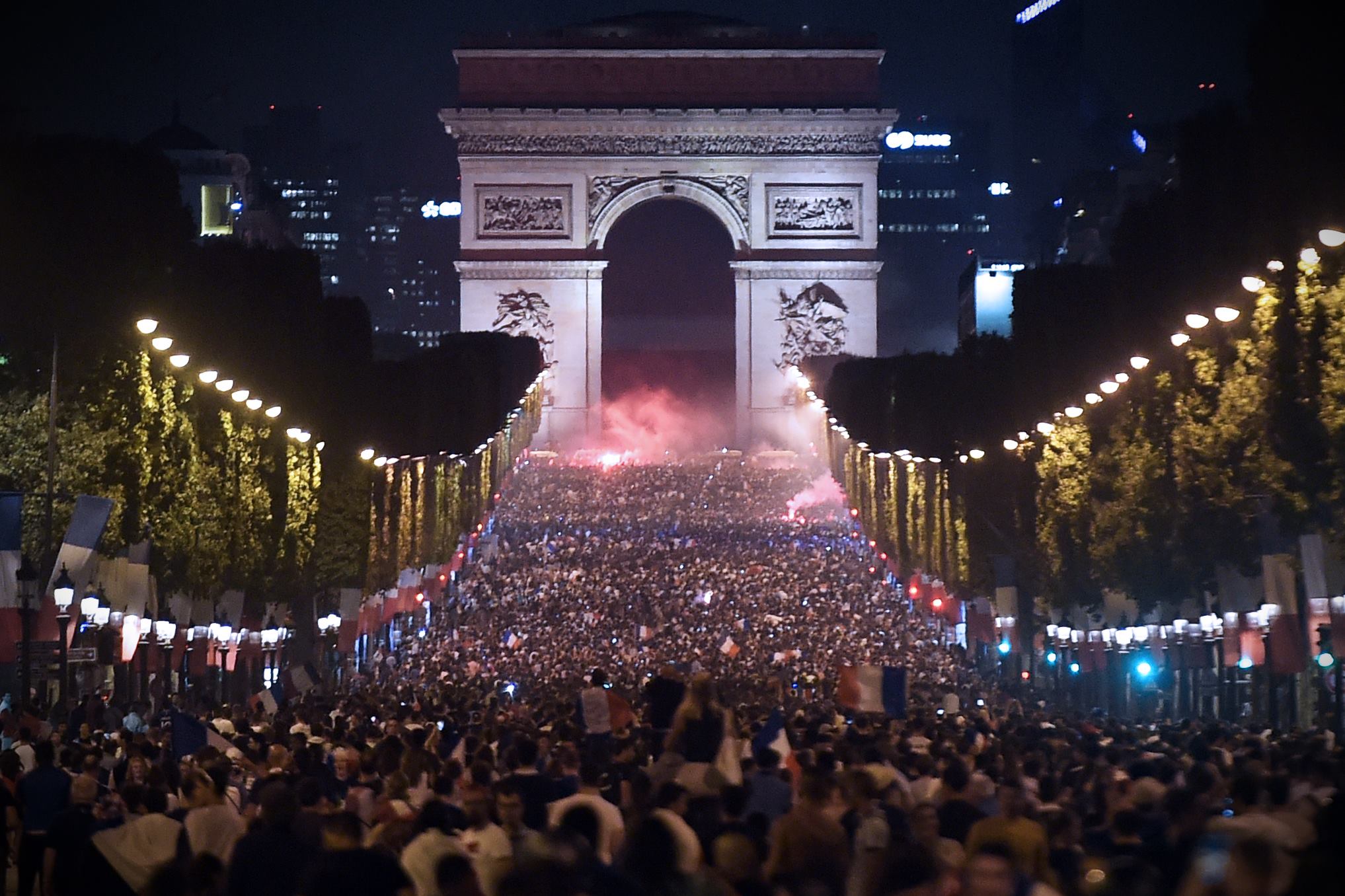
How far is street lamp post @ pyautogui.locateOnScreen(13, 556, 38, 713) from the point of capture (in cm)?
2783

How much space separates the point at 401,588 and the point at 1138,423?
63.2 feet

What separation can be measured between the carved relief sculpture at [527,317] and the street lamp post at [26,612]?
6400 centimetres

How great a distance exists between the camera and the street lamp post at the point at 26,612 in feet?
91.3

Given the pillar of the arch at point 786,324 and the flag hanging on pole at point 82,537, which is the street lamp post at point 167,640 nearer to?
the flag hanging on pole at point 82,537

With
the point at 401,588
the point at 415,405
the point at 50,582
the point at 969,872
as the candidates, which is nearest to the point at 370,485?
the point at 401,588

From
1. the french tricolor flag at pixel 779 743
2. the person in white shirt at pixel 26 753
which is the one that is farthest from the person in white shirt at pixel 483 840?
the person in white shirt at pixel 26 753

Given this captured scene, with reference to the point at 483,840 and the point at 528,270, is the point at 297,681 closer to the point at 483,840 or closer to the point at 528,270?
the point at 483,840

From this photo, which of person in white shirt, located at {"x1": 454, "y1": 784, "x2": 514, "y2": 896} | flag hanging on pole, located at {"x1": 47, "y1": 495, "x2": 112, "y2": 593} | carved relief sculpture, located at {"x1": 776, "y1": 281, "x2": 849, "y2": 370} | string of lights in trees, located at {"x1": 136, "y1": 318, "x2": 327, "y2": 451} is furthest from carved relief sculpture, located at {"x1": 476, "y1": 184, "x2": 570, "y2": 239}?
person in white shirt, located at {"x1": 454, "y1": 784, "x2": 514, "y2": 896}

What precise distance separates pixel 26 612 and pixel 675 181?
67.6 metres

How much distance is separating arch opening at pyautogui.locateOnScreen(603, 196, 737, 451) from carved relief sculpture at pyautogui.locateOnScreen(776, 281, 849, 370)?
36.0 feet

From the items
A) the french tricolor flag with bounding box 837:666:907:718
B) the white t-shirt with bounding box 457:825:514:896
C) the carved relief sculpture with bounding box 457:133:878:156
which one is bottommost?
the white t-shirt with bounding box 457:825:514:896

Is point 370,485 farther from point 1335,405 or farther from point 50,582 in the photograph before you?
point 1335,405

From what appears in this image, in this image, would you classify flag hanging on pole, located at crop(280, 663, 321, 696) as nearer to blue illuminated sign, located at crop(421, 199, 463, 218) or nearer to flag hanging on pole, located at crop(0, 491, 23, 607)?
flag hanging on pole, located at crop(0, 491, 23, 607)

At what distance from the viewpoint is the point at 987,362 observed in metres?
63.2
